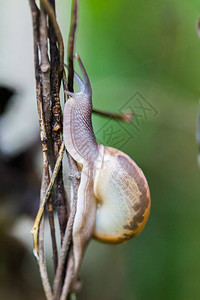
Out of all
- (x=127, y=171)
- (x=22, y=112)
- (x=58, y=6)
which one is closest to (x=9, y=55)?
(x=22, y=112)

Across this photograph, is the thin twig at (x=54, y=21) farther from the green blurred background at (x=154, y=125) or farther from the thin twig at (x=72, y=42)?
the green blurred background at (x=154, y=125)

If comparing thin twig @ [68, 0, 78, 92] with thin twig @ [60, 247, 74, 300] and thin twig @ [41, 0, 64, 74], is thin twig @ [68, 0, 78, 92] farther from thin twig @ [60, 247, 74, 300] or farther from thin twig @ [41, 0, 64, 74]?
thin twig @ [60, 247, 74, 300]

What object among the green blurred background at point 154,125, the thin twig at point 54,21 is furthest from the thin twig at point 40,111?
the green blurred background at point 154,125

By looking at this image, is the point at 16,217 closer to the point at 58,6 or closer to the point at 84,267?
the point at 84,267

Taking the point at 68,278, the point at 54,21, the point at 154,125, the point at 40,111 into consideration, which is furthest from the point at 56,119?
the point at 154,125

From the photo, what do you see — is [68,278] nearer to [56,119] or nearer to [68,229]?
[68,229]
